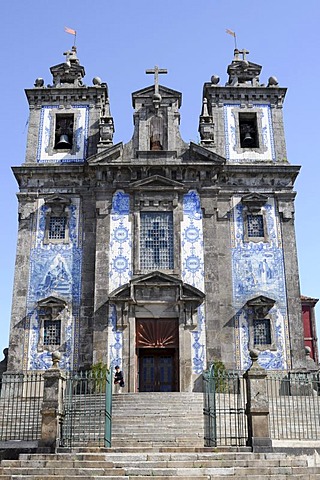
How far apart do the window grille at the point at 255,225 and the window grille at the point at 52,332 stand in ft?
26.8

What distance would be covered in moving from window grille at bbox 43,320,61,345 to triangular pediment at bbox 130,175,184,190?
19.8 feet

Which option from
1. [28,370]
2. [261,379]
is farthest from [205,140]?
[261,379]

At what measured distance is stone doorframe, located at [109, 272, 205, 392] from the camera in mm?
23266

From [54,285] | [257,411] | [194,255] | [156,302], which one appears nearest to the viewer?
[257,411]

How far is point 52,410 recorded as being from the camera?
15.3m

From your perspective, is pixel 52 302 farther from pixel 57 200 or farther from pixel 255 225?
pixel 255 225

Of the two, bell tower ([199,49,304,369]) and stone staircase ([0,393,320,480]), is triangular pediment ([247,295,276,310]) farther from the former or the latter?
stone staircase ([0,393,320,480])

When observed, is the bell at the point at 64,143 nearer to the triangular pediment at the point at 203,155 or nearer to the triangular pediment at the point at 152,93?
the triangular pediment at the point at 152,93

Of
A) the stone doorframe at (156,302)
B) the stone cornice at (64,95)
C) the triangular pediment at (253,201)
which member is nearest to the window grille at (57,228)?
the stone doorframe at (156,302)

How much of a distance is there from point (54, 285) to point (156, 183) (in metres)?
5.58

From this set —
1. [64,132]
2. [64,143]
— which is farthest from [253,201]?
[64,132]

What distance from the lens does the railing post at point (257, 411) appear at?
48.4 ft

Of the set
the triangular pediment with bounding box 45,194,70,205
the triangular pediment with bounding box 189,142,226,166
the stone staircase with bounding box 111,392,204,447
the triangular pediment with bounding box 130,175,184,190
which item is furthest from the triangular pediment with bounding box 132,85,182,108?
the stone staircase with bounding box 111,392,204,447

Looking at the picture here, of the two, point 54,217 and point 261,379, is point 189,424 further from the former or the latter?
point 54,217
